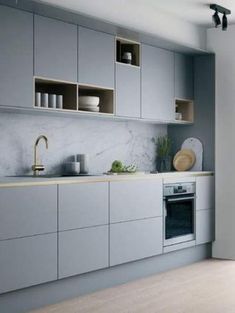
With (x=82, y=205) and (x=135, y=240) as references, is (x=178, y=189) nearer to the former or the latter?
(x=135, y=240)

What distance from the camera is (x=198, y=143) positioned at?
657 cm

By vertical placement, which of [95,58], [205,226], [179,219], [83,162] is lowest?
[205,226]

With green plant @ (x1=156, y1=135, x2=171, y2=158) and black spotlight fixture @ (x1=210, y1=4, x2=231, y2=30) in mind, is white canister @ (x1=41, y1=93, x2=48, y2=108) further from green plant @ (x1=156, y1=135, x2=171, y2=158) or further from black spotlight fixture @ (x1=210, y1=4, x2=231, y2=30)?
green plant @ (x1=156, y1=135, x2=171, y2=158)

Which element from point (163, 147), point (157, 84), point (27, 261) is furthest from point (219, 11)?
point (27, 261)

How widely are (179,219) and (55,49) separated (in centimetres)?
228

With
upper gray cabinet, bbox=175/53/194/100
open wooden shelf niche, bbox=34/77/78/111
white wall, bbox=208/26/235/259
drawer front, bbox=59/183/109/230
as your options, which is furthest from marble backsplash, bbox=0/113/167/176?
white wall, bbox=208/26/235/259

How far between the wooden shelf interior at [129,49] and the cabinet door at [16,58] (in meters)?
1.39

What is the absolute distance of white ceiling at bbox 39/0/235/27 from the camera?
4945 mm

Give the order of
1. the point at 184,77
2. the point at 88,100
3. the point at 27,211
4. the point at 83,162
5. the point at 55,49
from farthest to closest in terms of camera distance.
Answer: the point at 184,77
the point at 83,162
the point at 88,100
the point at 55,49
the point at 27,211

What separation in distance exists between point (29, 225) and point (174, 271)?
6.78 feet

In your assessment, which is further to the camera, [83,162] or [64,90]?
[83,162]

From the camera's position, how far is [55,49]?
15.6ft

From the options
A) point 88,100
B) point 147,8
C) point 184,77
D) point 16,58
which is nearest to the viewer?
point 16,58

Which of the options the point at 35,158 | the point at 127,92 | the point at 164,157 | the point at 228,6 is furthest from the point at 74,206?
the point at 228,6
